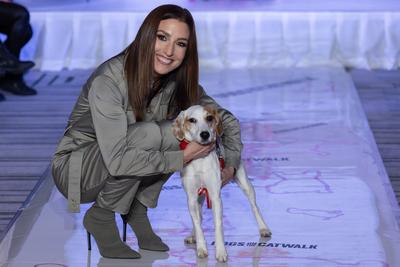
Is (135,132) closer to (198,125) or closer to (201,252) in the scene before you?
(198,125)

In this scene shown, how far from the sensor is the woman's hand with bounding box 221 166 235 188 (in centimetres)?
279

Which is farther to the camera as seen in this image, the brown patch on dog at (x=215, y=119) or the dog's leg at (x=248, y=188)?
the dog's leg at (x=248, y=188)

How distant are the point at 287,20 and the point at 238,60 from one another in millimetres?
415

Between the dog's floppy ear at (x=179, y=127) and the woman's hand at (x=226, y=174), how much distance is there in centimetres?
18

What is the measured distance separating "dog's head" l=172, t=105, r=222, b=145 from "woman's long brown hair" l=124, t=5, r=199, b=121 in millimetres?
98

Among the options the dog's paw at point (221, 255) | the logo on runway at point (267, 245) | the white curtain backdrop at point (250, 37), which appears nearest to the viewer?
the dog's paw at point (221, 255)

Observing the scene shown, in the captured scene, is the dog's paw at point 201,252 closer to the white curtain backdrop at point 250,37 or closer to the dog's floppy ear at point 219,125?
the dog's floppy ear at point 219,125

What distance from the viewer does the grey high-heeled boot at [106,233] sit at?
9.08 feet

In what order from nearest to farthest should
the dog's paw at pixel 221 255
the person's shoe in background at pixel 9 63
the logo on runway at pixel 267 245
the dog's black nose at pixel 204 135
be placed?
the dog's black nose at pixel 204 135, the dog's paw at pixel 221 255, the logo on runway at pixel 267 245, the person's shoe in background at pixel 9 63

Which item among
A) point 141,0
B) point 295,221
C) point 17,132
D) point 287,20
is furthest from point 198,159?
point 141,0

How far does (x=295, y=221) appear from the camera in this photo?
124 inches

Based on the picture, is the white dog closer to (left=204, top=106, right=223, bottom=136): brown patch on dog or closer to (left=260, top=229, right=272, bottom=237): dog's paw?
(left=204, top=106, right=223, bottom=136): brown patch on dog

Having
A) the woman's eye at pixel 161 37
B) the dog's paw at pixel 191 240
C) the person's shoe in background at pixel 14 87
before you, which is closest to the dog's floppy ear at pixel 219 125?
the woman's eye at pixel 161 37

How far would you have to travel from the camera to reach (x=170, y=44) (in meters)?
2.66
